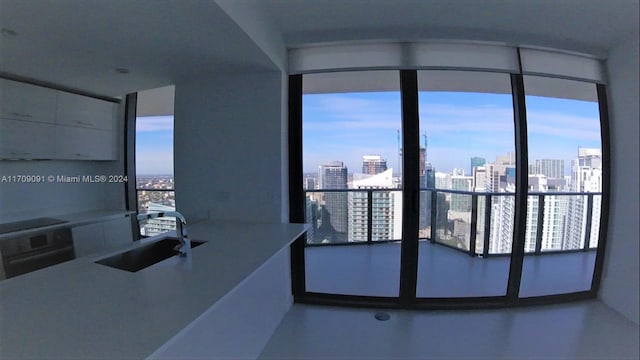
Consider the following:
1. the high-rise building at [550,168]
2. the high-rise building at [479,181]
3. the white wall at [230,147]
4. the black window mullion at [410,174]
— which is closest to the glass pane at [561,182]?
the high-rise building at [550,168]

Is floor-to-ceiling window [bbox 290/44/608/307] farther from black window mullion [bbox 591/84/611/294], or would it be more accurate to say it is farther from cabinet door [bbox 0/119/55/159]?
cabinet door [bbox 0/119/55/159]

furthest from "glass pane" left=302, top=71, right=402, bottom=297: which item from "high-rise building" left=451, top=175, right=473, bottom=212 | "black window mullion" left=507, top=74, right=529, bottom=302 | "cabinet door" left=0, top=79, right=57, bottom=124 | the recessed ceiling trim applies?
"cabinet door" left=0, top=79, right=57, bottom=124

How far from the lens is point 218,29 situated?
122 centimetres

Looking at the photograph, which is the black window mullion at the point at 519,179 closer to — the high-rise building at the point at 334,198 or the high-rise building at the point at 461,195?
the high-rise building at the point at 461,195

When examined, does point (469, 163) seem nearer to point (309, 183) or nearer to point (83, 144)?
point (309, 183)

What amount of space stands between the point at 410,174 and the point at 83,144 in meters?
2.71

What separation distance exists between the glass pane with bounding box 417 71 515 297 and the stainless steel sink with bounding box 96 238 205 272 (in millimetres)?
1959

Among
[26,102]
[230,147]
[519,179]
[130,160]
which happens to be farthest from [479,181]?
[26,102]

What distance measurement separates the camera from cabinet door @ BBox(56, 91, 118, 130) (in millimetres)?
1785

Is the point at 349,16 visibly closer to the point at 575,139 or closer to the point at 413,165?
the point at 413,165

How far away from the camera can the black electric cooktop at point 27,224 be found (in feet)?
4.82

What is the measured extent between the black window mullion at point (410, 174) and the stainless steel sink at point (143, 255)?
5.29 feet

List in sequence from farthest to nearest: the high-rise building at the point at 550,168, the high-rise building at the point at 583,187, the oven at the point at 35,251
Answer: the oven at the point at 35,251 → the high-rise building at the point at 550,168 → the high-rise building at the point at 583,187

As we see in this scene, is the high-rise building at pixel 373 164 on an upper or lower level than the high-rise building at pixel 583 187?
upper
